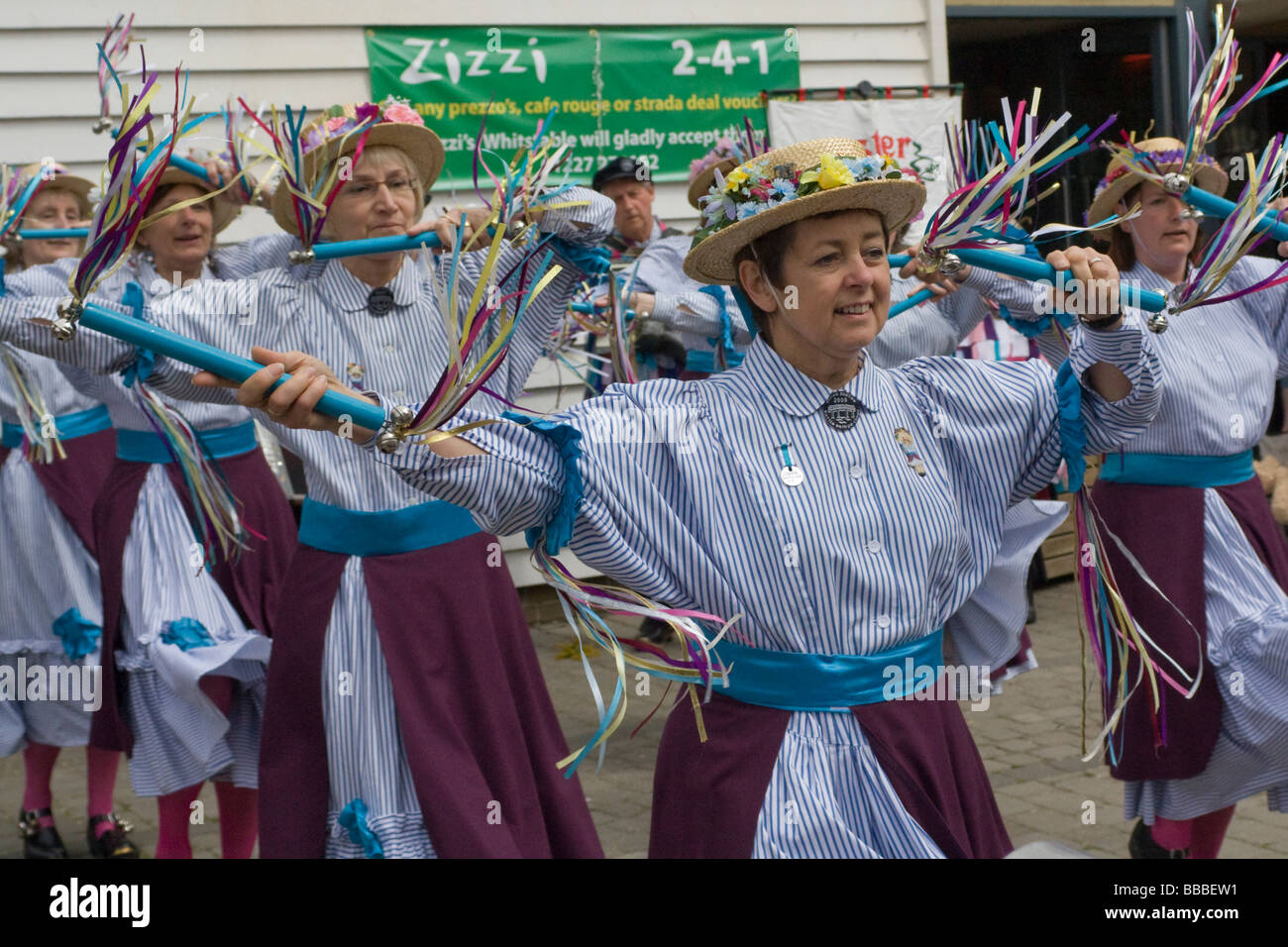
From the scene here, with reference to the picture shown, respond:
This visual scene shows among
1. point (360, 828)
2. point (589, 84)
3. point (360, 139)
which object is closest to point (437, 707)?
point (360, 828)

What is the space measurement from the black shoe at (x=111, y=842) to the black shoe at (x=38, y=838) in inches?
5.2

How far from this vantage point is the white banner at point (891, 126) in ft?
26.9

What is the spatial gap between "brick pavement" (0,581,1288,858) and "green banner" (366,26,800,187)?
8.45 feet

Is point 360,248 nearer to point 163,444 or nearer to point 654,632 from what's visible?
point 163,444

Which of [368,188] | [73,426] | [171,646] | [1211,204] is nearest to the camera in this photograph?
[368,188]

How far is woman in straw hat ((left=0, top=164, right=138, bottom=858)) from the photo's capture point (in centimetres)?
545

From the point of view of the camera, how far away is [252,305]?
407cm

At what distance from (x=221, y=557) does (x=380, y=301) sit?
51.9 inches

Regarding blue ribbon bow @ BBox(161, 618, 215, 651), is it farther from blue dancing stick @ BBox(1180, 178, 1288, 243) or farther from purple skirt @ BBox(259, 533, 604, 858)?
blue dancing stick @ BBox(1180, 178, 1288, 243)

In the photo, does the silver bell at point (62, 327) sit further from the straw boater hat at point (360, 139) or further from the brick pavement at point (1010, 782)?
the brick pavement at point (1010, 782)

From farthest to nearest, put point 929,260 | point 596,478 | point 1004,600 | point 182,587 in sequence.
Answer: point 182,587 < point 929,260 < point 1004,600 < point 596,478

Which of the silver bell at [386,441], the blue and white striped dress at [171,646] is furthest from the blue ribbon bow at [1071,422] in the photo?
the blue and white striped dress at [171,646]

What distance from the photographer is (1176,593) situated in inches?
181

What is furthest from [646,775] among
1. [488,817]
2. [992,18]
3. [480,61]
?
[992,18]
